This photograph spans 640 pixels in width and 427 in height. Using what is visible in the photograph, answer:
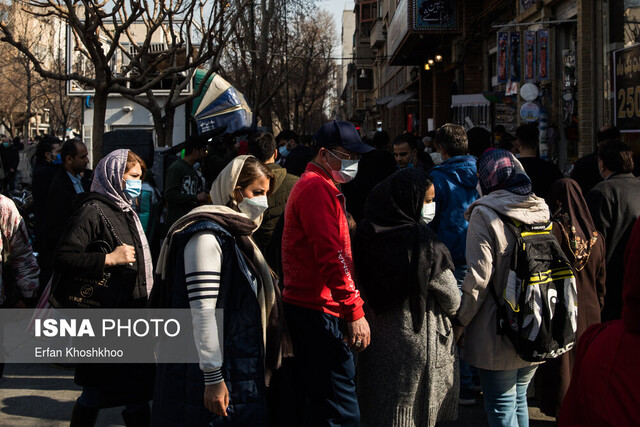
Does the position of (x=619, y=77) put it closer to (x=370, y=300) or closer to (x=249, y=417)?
(x=370, y=300)

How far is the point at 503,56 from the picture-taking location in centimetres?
1317

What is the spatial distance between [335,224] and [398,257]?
16.9 inches

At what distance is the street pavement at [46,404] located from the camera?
5285mm

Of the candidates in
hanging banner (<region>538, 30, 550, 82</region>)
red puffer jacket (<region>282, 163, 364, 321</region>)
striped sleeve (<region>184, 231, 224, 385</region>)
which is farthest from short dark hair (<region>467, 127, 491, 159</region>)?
hanging banner (<region>538, 30, 550, 82</region>)

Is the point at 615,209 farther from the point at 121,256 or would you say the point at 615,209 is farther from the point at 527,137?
the point at 121,256

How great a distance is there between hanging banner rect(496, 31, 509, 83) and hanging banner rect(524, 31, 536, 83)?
646 millimetres

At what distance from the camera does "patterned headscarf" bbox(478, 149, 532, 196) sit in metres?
4.08

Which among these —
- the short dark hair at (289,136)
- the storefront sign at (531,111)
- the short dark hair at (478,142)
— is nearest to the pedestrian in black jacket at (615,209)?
the short dark hair at (478,142)

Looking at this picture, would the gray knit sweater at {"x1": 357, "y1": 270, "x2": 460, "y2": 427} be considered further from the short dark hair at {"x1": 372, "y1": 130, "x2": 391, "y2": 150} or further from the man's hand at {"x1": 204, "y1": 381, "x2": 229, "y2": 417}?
the short dark hair at {"x1": 372, "y1": 130, "x2": 391, "y2": 150}

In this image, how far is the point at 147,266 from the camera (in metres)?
4.25

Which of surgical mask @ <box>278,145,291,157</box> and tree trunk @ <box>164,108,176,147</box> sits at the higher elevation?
tree trunk @ <box>164,108,176,147</box>

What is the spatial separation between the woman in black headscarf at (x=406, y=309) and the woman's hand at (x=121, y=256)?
51.1 inches

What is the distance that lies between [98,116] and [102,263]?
5.92 m

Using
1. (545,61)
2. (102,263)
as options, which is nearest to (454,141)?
(102,263)
